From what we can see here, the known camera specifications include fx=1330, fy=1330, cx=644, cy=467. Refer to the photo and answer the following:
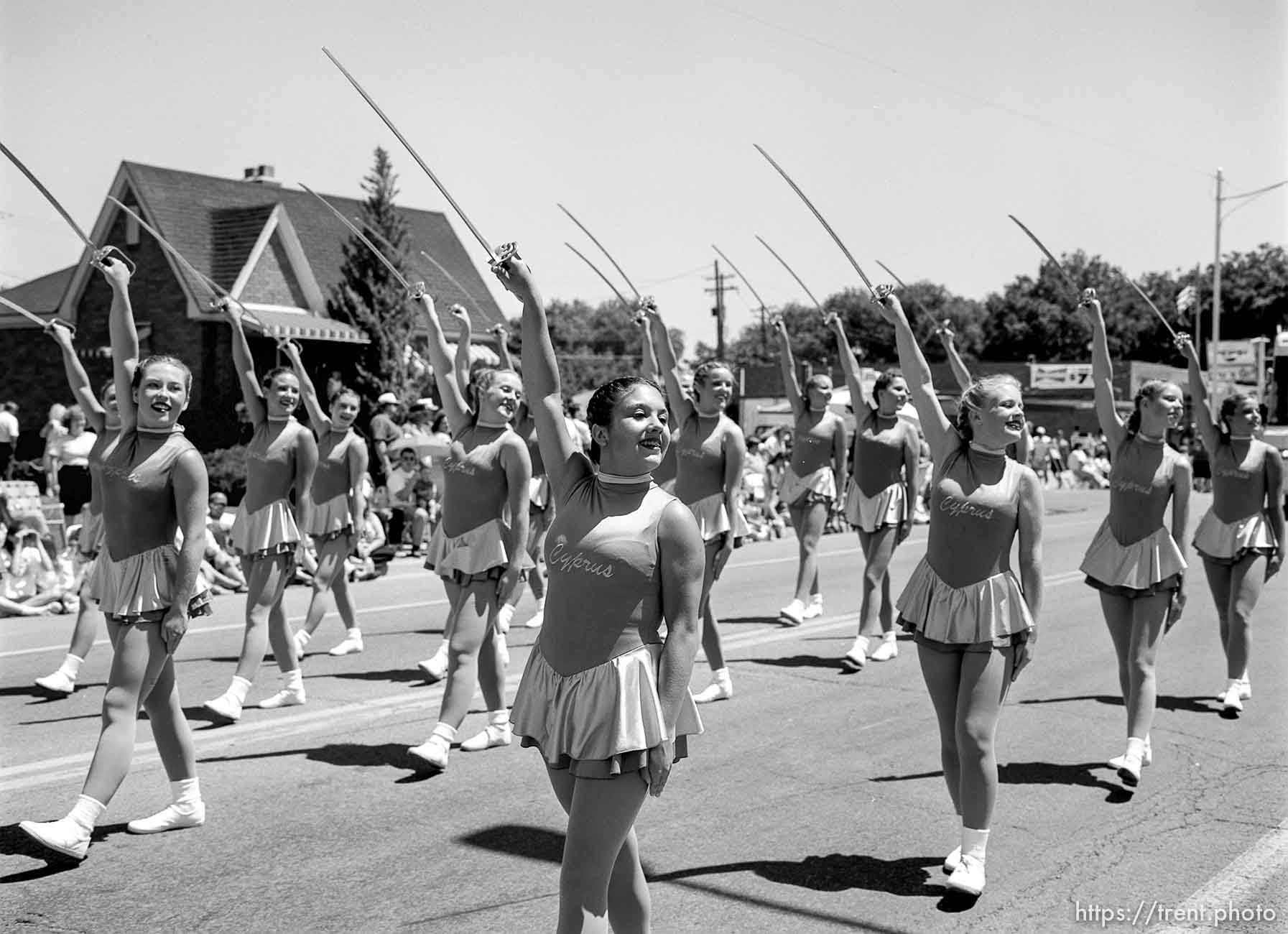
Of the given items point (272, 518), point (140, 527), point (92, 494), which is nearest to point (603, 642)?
point (140, 527)

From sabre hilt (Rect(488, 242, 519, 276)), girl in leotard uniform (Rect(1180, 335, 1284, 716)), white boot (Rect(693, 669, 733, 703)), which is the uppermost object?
sabre hilt (Rect(488, 242, 519, 276))

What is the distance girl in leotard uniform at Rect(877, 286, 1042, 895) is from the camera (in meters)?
5.16

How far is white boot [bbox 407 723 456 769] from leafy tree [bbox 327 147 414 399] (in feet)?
82.6

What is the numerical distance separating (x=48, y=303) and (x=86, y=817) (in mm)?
34041

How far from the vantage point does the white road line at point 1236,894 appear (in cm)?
486

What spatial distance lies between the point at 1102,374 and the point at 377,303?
2633 centimetres

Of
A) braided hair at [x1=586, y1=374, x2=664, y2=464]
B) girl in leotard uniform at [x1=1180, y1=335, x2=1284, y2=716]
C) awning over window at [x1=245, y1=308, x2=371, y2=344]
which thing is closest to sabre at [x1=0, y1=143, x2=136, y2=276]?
braided hair at [x1=586, y1=374, x2=664, y2=464]

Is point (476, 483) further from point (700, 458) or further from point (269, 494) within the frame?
point (700, 458)

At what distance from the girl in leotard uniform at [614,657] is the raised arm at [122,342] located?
271 cm

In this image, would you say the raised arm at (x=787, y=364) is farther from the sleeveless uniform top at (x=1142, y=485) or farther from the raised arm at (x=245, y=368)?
the raised arm at (x=245, y=368)

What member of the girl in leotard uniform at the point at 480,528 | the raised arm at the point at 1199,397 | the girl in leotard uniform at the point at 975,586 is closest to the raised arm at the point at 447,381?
the girl in leotard uniform at the point at 480,528

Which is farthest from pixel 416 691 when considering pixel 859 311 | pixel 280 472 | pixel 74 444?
pixel 859 311

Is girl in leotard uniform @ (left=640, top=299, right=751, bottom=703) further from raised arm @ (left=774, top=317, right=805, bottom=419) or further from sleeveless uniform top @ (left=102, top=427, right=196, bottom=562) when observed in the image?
sleeveless uniform top @ (left=102, top=427, right=196, bottom=562)

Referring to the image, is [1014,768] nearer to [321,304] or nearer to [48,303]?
[321,304]
